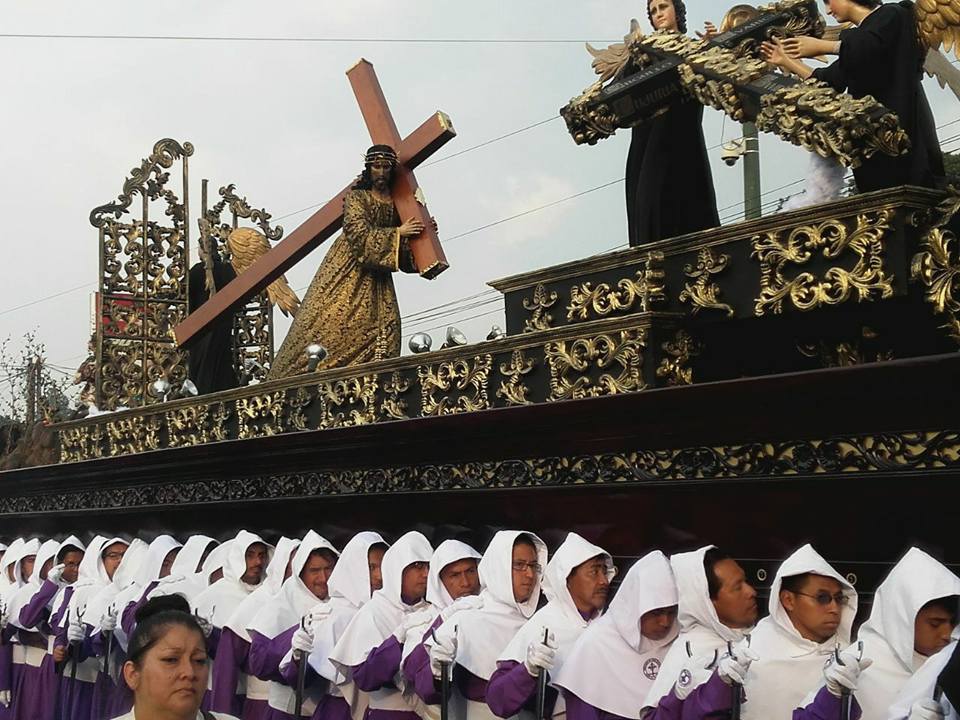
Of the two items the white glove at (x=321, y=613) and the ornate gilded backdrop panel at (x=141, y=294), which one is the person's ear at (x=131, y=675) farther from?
the ornate gilded backdrop panel at (x=141, y=294)

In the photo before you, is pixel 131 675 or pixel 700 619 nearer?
pixel 131 675

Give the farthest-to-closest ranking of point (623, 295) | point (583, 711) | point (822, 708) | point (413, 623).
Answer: point (413, 623), point (623, 295), point (583, 711), point (822, 708)

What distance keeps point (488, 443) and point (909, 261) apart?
2630 mm

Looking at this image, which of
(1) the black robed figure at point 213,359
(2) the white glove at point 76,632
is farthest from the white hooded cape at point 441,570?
(1) the black robed figure at point 213,359

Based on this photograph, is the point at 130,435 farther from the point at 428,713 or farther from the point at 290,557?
the point at 428,713

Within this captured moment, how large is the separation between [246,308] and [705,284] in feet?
23.6

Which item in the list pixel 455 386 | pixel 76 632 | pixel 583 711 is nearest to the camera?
pixel 583 711

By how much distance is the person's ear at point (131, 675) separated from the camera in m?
4.34

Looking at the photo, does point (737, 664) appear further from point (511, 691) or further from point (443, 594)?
point (443, 594)

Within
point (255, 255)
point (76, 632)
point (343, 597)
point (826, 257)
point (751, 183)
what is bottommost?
Result: point (76, 632)

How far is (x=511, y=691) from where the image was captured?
20.3 feet

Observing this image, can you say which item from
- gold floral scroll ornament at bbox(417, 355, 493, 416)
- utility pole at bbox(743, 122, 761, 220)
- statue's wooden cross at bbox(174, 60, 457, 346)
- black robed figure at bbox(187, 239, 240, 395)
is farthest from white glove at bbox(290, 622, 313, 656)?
utility pole at bbox(743, 122, 761, 220)

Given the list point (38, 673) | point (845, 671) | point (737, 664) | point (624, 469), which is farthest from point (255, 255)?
point (845, 671)

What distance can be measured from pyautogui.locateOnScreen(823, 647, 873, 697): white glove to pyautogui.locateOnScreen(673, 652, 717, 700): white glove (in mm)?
652
